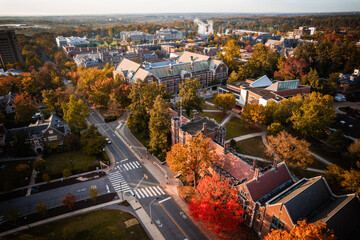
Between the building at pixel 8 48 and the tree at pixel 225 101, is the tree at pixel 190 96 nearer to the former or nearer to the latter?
the tree at pixel 225 101

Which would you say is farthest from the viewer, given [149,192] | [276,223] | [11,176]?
[11,176]

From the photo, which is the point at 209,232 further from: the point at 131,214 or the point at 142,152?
the point at 142,152

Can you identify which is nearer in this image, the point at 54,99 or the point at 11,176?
the point at 11,176

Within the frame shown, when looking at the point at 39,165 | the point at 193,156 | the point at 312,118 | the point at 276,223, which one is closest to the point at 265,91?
the point at 312,118

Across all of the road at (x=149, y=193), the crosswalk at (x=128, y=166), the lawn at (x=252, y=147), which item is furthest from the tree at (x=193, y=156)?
the lawn at (x=252, y=147)

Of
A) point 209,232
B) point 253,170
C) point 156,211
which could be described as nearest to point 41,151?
point 156,211

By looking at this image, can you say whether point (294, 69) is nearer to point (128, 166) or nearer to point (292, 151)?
point (292, 151)

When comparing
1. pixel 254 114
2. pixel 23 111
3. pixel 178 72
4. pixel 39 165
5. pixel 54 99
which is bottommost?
pixel 39 165

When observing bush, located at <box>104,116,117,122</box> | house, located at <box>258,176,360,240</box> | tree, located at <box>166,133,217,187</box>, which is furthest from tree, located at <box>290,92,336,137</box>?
bush, located at <box>104,116,117,122</box>
